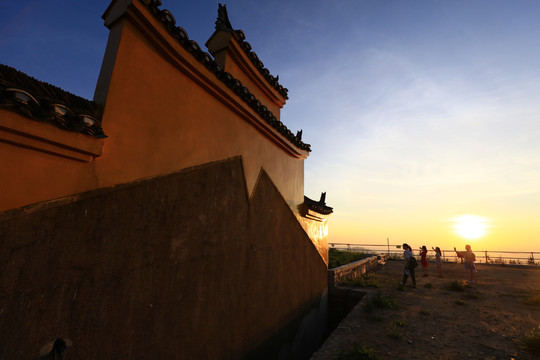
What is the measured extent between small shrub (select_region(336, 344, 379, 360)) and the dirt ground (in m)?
0.15

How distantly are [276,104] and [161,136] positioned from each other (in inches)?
215

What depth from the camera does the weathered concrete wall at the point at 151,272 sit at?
1.86 metres

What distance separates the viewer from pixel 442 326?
5.96 meters

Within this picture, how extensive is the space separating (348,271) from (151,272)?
9.93m

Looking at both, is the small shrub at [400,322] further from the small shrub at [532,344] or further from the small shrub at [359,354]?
the small shrub at [532,344]

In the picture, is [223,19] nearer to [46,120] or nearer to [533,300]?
[46,120]

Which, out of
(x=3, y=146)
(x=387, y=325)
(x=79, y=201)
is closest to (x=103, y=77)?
(x=3, y=146)

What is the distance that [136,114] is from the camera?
2678 mm

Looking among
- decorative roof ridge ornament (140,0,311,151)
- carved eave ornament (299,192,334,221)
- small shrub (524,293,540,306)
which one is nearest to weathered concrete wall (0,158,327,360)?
decorative roof ridge ornament (140,0,311,151)

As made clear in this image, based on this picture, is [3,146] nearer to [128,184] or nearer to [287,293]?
[128,184]

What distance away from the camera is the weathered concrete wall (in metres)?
1.86

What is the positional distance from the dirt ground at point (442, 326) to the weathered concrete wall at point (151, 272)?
80.4 inches

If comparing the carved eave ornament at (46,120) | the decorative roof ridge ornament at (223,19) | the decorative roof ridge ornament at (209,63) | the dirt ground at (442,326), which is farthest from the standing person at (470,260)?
the carved eave ornament at (46,120)

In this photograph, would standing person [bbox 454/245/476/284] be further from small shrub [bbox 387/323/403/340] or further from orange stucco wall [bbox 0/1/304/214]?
orange stucco wall [bbox 0/1/304/214]
